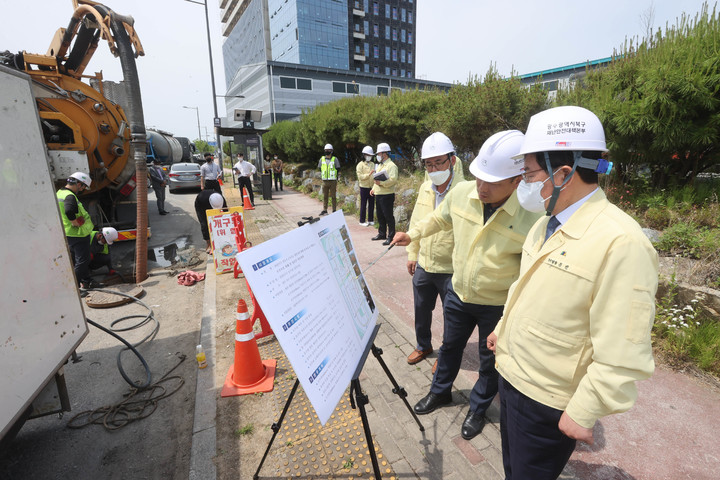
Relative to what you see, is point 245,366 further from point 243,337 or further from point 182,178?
point 182,178

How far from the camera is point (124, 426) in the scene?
2.89 meters

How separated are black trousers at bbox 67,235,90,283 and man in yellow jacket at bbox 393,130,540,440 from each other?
5.60 metres

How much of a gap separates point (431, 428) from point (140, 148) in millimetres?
6353

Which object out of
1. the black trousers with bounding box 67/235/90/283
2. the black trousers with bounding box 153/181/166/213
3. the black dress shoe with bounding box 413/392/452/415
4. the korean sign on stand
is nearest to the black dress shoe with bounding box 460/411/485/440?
the black dress shoe with bounding box 413/392/452/415

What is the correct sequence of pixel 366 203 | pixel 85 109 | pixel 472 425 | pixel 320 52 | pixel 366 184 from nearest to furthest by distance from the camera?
pixel 472 425 < pixel 85 109 < pixel 366 184 < pixel 366 203 < pixel 320 52

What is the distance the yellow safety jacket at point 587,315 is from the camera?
3.98 ft

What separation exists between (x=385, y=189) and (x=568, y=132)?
6.12 metres

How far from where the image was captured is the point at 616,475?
7.18ft

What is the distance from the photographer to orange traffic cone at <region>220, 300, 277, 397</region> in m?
3.11

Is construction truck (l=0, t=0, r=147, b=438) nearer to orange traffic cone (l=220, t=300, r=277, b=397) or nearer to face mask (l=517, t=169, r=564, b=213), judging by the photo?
orange traffic cone (l=220, t=300, r=277, b=397)

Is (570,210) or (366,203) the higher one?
(570,210)

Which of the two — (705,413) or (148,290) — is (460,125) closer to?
(705,413)

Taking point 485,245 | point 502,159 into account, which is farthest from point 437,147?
point 485,245

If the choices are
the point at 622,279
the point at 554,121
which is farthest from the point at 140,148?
the point at 622,279
